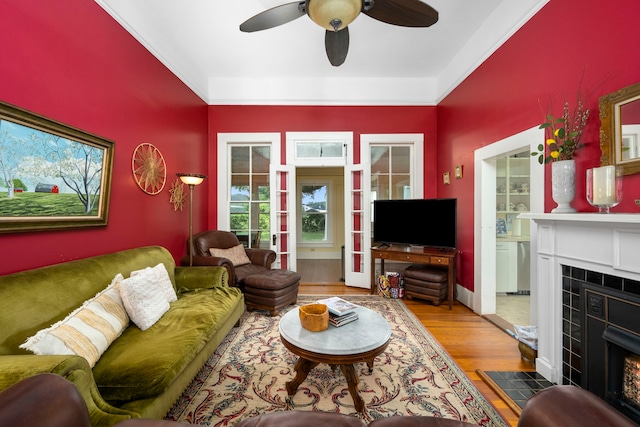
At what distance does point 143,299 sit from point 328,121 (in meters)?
3.52

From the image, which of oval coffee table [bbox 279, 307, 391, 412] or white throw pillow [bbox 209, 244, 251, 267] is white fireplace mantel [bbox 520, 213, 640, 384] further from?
white throw pillow [bbox 209, 244, 251, 267]

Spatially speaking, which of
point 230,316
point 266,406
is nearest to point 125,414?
point 266,406

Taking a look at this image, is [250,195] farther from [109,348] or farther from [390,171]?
[109,348]

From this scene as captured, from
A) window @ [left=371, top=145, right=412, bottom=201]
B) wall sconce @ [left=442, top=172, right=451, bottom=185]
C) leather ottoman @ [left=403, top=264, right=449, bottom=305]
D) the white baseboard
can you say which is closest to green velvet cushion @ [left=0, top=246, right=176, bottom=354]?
leather ottoman @ [left=403, top=264, right=449, bottom=305]

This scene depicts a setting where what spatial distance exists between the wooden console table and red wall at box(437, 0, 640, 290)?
0.84 ft

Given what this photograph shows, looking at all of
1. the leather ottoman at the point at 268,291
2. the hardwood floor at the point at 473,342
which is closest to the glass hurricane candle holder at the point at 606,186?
the hardwood floor at the point at 473,342

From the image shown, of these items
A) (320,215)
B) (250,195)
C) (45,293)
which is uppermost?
(250,195)

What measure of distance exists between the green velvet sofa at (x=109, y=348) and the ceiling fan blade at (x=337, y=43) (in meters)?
2.40

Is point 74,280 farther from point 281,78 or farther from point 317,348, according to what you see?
point 281,78

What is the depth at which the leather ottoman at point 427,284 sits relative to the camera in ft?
11.2

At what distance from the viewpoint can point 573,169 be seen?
182cm

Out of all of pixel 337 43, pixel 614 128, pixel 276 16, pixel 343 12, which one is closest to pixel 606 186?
pixel 614 128

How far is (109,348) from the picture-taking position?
1.58 m

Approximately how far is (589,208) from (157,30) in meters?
4.32
